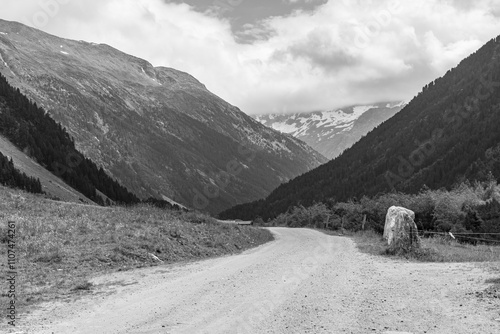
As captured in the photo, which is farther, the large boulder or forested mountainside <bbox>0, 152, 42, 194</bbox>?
forested mountainside <bbox>0, 152, 42, 194</bbox>

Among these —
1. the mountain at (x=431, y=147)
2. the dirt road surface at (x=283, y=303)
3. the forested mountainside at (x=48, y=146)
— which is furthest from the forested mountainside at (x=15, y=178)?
the mountain at (x=431, y=147)

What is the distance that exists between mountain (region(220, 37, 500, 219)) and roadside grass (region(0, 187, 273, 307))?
4013 inches

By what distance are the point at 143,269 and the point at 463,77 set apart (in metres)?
183

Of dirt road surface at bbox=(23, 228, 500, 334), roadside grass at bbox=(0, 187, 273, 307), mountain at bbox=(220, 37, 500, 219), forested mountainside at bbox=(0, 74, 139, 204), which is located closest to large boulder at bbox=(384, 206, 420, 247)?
dirt road surface at bbox=(23, 228, 500, 334)

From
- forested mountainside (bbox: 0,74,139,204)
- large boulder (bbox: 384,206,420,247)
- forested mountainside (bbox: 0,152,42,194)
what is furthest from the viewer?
forested mountainside (bbox: 0,74,139,204)

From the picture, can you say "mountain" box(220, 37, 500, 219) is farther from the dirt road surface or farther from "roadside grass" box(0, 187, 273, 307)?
the dirt road surface

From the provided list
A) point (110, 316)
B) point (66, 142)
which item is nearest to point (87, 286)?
point (110, 316)

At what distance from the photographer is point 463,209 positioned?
138ft

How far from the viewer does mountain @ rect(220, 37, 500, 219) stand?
125 m

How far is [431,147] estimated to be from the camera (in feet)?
486

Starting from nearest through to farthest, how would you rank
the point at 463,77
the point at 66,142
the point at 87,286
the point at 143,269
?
the point at 87,286, the point at 143,269, the point at 66,142, the point at 463,77

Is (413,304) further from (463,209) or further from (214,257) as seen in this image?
(463,209)

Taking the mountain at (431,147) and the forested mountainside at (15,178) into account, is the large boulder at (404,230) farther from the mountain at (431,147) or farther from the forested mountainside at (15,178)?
the mountain at (431,147)

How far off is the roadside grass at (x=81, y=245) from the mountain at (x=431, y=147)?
101929 mm
